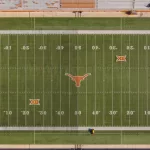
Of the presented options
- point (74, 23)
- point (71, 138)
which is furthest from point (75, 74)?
point (71, 138)

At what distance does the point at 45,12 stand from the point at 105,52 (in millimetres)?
5652

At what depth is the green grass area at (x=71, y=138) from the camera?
16594mm

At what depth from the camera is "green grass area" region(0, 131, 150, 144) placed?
16.6m

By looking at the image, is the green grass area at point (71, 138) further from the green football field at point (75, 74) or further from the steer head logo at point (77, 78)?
the steer head logo at point (77, 78)

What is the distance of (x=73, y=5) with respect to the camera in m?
16.4

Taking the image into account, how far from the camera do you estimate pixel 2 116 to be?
16.6 metres

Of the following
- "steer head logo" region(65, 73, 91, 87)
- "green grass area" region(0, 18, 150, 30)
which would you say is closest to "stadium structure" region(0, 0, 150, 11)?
"green grass area" region(0, 18, 150, 30)

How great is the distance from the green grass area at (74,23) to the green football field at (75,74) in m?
0.71

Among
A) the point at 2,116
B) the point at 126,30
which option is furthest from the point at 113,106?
the point at 2,116

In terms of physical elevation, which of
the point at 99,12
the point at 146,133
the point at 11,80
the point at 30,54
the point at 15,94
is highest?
the point at 99,12

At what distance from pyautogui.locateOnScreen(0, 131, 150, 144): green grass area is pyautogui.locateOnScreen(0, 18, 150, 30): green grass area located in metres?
8.26

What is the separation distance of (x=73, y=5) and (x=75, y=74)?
5.37 meters

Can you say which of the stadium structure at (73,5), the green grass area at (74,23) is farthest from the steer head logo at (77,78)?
the stadium structure at (73,5)

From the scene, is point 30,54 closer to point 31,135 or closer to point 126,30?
point 31,135
